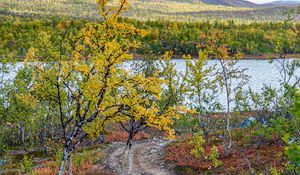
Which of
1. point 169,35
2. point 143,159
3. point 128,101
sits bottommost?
point 143,159

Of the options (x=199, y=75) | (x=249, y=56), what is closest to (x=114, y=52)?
(x=199, y=75)

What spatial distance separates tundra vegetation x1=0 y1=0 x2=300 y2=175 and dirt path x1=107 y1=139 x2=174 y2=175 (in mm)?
804

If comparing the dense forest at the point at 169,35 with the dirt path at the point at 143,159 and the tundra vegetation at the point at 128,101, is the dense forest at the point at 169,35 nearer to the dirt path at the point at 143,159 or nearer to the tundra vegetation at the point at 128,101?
the tundra vegetation at the point at 128,101

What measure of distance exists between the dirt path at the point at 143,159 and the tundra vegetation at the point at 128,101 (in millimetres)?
804

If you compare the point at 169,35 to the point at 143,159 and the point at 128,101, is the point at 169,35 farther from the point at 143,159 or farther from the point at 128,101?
the point at 128,101

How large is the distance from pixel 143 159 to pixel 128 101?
1305 cm

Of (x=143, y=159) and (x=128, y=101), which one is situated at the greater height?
(x=128, y=101)

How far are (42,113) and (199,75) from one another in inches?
566

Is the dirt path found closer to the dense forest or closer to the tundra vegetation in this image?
the tundra vegetation

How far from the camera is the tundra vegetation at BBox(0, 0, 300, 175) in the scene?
15250 mm

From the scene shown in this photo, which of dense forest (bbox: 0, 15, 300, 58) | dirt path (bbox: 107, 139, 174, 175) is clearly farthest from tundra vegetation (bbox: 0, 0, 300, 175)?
dense forest (bbox: 0, 15, 300, 58)

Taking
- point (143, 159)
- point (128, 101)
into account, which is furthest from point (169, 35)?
point (128, 101)

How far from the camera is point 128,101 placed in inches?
599

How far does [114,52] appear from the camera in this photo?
1491 cm
